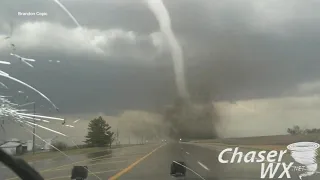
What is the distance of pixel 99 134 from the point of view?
10.1 feet

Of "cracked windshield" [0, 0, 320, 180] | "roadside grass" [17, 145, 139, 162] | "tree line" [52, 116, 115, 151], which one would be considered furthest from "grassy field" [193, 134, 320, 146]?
"roadside grass" [17, 145, 139, 162]

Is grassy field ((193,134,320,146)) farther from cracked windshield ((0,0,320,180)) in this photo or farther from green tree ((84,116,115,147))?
green tree ((84,116,115,147))

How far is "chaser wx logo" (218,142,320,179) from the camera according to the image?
10.4ft

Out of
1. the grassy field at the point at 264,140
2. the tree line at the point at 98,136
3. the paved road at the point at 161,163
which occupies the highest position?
the tree line at the point at 98,136

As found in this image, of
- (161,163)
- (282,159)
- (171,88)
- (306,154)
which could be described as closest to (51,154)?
(161,163)

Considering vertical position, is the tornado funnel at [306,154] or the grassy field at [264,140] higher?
the grassy field at [264,140]

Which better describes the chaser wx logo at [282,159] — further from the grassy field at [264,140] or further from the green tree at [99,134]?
the green tree at [99,134]

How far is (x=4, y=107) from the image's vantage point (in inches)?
118

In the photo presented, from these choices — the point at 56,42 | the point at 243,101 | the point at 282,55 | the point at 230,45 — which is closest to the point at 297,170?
the point at 243,101

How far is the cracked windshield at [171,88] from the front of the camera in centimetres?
310

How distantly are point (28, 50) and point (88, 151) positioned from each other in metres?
0.96

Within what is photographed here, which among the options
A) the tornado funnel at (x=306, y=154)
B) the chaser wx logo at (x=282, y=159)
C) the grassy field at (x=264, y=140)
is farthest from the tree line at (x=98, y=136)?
the tornado funnel at (x=306, y=154)

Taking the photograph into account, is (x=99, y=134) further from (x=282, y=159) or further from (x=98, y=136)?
(x=282, y=159)

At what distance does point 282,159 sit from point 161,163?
1.03 metres
